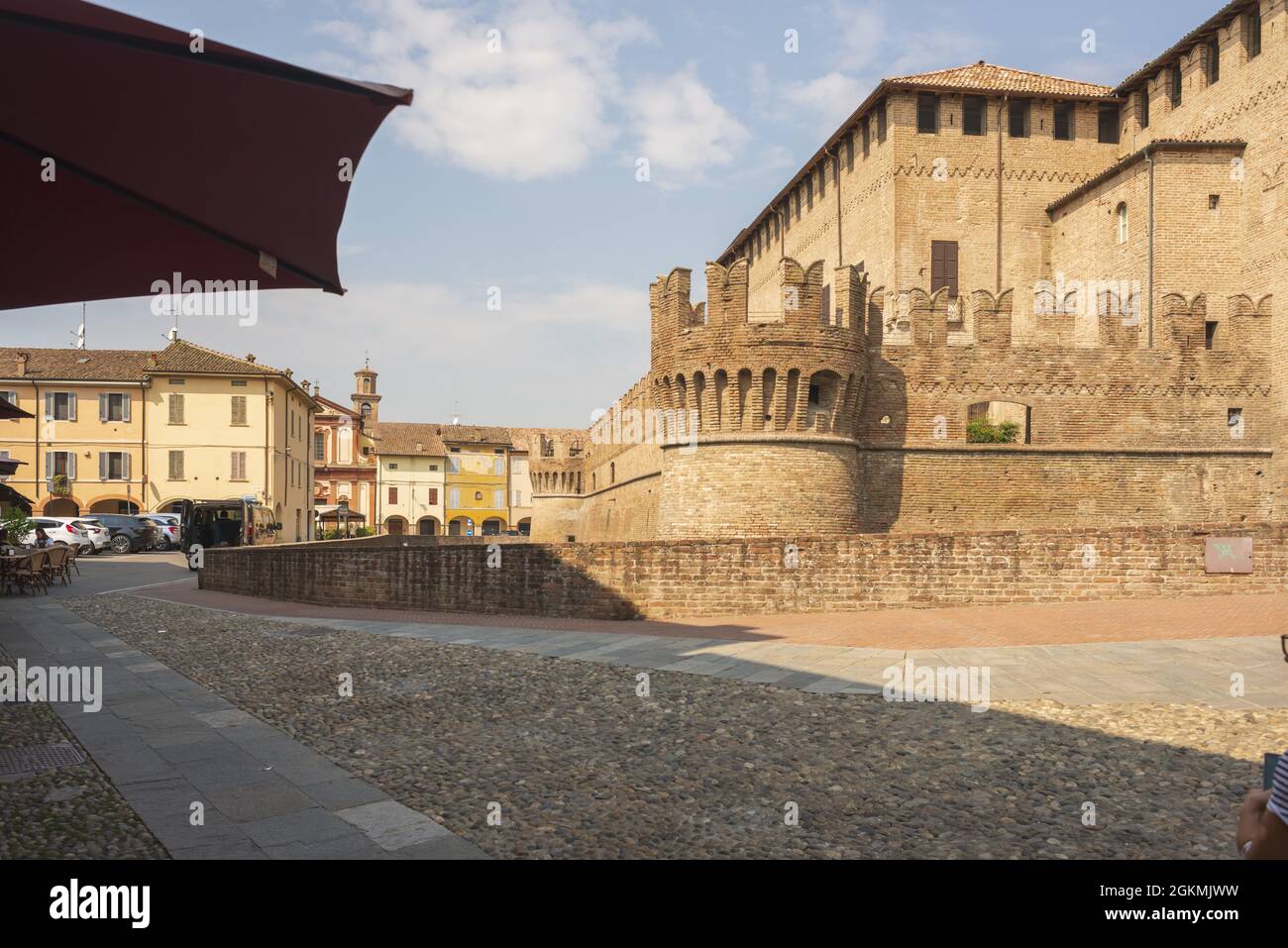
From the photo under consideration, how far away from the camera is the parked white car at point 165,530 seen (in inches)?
1569

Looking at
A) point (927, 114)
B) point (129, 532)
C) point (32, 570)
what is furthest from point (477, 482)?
point (32, 570)

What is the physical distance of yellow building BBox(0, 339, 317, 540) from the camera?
46281mm

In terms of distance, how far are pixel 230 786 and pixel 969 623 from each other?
11.0 meters

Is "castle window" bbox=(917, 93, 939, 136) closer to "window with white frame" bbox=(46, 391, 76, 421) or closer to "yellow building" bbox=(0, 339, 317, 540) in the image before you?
"yellow building" bbox=(0, 339, 317, 540)

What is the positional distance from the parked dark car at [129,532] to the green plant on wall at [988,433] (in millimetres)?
32310

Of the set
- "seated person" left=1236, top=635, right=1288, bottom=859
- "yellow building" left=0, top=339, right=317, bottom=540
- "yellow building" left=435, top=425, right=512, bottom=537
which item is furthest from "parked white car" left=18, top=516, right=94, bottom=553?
"yellow building" left=435, top=425, right=512, bottom=537

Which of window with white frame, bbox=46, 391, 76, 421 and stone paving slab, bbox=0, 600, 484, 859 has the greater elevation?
window with white frame, bbox=46, 391, 76, 421

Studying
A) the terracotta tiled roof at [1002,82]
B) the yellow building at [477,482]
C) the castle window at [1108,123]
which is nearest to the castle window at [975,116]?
the terracotta tiled roof at [1002,82]

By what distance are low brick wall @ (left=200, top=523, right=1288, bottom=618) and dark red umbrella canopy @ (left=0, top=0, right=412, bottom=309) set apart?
37.2ft

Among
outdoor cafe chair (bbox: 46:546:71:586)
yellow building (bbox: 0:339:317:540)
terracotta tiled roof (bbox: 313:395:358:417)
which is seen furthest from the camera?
terracotta tiled roof (bbox: 313:395:358:417)

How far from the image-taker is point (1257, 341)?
2736 centimetres

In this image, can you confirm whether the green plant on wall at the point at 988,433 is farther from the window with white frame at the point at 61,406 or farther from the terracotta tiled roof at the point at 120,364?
the window with white frame at the point at 61,406

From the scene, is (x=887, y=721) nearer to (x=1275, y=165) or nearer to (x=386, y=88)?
(x=386, y=88)

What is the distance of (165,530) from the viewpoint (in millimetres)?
40312
